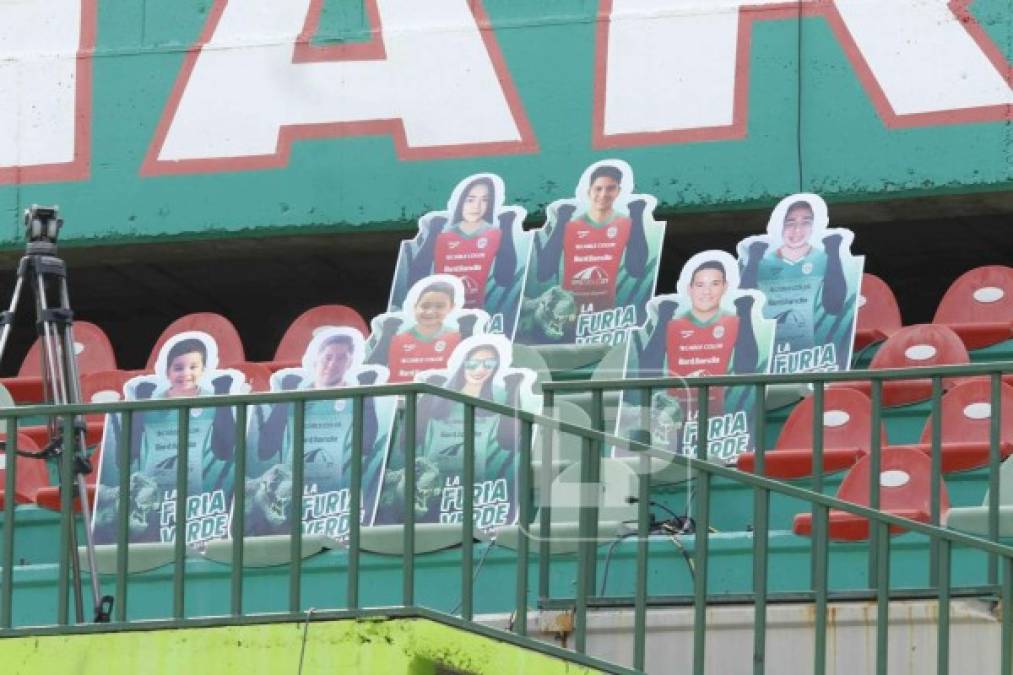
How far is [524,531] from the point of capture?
9.59 m

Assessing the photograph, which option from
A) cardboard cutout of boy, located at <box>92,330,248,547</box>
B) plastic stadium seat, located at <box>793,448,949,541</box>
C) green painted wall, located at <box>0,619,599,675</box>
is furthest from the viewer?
cardboard cutout of boy, located at <box>92,330,248,547</box>

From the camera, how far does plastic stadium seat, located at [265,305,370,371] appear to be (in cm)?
1359

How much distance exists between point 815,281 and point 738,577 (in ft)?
6.68

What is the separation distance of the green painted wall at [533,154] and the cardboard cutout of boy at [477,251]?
0.37 m

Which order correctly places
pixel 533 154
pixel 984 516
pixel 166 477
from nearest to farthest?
pixel 984 516, pixel 166 477, pixel 533 154

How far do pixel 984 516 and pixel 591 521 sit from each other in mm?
1536

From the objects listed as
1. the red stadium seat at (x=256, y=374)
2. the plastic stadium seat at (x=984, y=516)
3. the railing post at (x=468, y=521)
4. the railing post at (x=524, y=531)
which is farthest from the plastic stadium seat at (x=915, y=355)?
the railing post at (x=468, y=521)

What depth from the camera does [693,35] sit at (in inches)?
545

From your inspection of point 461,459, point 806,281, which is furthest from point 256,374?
point 806,281

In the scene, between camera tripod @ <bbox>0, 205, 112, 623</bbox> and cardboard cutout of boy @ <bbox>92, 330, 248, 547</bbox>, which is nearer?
camera tripod @ <bbox>0, 205, 112, 623</bbox>

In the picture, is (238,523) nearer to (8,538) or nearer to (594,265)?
(8,538)

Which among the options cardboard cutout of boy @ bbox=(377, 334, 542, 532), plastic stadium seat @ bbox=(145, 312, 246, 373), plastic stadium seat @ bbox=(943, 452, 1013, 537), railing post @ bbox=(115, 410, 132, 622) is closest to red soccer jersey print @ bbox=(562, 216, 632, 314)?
cardboard cutout of boy @ bbox=(377, 334, 542, 532)

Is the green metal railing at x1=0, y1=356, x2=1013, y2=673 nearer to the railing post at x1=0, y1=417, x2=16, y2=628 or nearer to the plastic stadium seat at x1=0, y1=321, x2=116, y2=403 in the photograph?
the railing post at x1=0, y1=417, x2=16, y2=628

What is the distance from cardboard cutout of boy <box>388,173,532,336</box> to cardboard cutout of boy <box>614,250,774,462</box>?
0.79 metres
